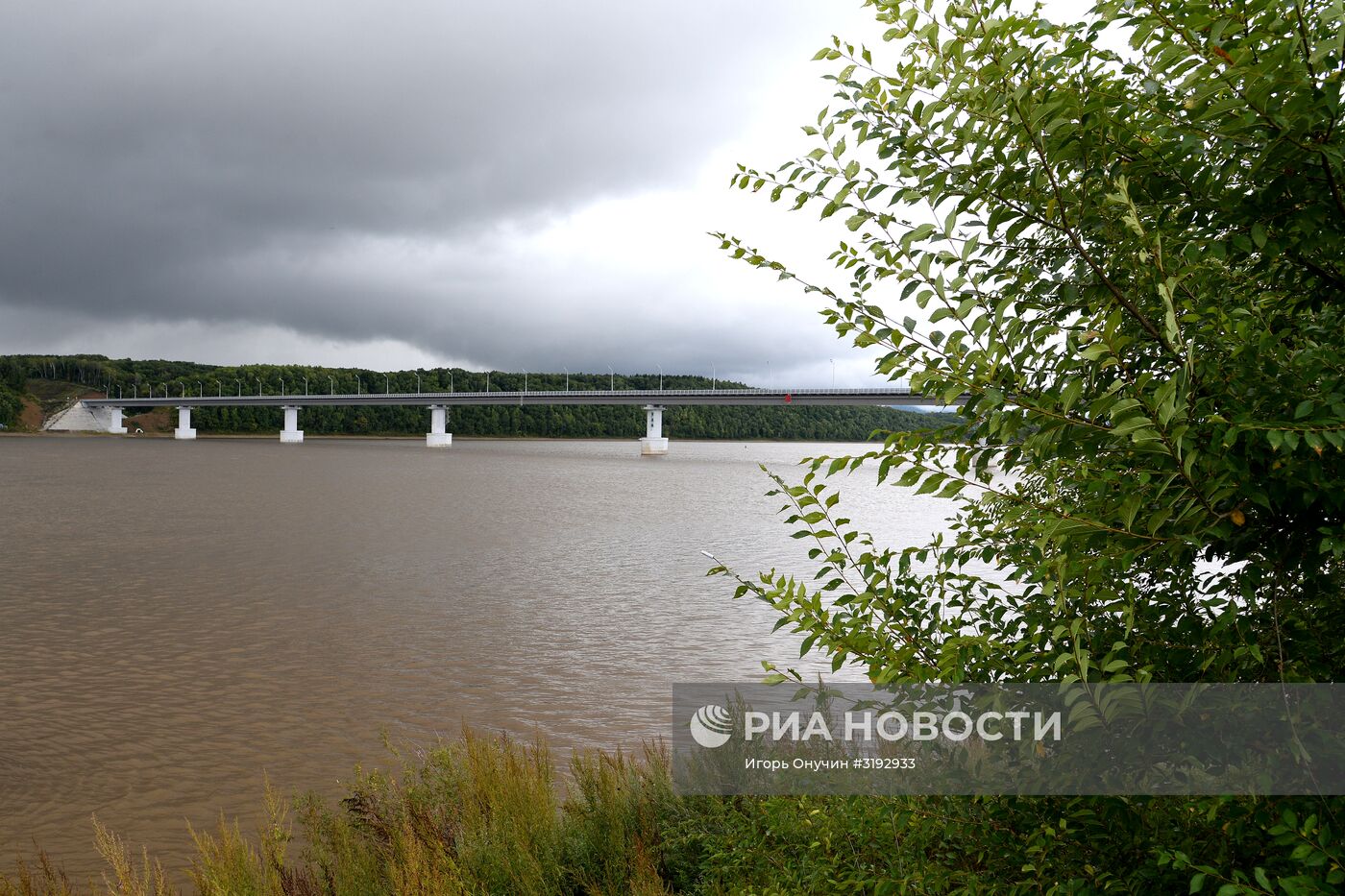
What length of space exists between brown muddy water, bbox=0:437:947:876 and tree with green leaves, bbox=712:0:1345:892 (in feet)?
24.1

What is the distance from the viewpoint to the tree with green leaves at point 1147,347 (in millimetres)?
2463

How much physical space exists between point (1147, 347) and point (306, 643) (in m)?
16.4

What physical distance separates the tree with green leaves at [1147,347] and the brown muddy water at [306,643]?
24.1ft

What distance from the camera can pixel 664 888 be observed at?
602 cm

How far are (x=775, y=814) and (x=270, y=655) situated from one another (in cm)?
1294

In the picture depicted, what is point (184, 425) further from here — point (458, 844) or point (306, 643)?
point (458, 844)

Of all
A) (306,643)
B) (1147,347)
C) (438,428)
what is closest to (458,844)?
(1147,347)

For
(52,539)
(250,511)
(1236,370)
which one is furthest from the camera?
(250,511)

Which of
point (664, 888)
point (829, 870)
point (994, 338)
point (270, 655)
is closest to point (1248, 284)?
point (994, 338)

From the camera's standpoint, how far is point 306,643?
16688 mm

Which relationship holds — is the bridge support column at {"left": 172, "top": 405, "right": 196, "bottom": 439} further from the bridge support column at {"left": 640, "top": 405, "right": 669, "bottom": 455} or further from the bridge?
the bridge support column at {"left": 640, "top": 405, "right": 669, "bottom": 455}

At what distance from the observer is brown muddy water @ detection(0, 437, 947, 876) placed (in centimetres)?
1031

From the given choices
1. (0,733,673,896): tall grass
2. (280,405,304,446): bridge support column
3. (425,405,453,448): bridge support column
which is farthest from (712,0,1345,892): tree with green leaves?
(280,405,304,446): bridge support column

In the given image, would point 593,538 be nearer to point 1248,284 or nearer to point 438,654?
point 438,654
